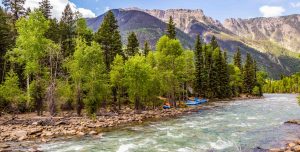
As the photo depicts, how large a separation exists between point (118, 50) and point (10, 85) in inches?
1169

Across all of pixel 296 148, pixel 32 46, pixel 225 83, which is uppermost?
pixel 32 46

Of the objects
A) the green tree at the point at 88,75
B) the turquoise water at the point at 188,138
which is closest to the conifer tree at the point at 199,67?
the green tree at the point at 88,75

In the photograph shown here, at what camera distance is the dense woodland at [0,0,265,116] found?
3944 cm

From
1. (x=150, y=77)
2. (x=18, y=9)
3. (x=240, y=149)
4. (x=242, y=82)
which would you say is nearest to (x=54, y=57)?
(x=150, y=77)

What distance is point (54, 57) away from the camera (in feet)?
140

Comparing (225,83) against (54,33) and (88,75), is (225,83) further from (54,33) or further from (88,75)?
(88,75)

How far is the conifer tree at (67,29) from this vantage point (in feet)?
195

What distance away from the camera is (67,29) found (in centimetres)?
6169

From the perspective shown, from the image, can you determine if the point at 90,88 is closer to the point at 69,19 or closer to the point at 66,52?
the point at 66,52

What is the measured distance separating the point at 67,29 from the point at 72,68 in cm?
2442

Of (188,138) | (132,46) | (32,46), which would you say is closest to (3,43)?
(32,46)

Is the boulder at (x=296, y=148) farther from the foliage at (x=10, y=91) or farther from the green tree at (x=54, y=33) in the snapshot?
the green tree at (x=54, y=33)

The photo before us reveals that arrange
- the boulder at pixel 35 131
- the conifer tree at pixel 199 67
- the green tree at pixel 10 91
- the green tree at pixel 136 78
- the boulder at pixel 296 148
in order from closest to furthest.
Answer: the boulder at pixel 296 148
the boulder at pixel 35 131
the green tree at pixel 10 91
the green tree at pixel 136 78
the conifer tree at pixel 199 67

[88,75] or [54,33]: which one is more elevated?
[54,33]
